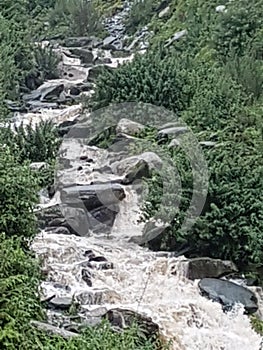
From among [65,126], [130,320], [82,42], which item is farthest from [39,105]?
[130,320]

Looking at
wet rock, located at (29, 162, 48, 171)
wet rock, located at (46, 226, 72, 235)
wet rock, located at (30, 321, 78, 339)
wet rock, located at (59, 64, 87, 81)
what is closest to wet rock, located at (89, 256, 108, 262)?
wet rock, located at (46, 226, 72, 235)

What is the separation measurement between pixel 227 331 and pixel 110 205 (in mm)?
3537

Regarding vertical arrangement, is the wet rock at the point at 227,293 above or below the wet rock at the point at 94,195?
above

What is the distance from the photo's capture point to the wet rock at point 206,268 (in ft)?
29.2

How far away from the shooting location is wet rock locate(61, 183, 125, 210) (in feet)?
35.8

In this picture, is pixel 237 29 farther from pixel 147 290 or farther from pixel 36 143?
pixel 147 290

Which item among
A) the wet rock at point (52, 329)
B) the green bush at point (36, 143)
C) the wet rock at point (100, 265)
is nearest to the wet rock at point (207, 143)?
the green bush at point (36, 143)

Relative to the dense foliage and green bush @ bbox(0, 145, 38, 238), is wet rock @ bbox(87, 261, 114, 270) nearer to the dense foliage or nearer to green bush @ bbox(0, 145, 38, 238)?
the dense foliage

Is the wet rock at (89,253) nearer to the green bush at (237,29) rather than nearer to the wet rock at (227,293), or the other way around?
the wet rock at (227,293)

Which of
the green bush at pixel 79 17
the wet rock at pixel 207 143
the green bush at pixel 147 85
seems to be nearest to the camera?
the wet rock at pixel 207 143

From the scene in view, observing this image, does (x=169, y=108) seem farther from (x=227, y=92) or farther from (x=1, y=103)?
(x=1, y=103)

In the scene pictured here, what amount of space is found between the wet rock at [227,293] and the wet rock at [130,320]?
1158 millimetres

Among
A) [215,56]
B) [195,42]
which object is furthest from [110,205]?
[195,42]

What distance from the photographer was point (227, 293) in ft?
27.7
